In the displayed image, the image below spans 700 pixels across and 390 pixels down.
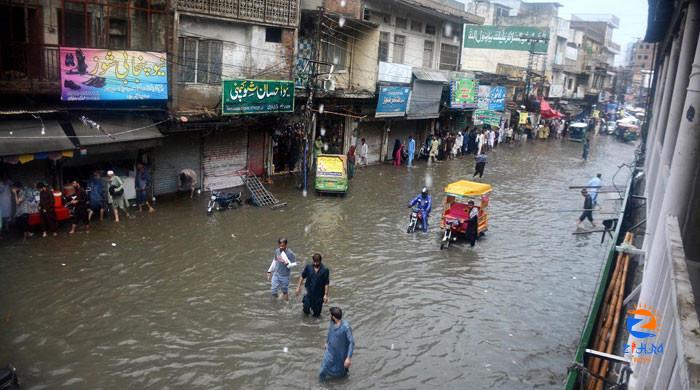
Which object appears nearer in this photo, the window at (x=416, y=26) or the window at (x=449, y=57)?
the window at (x=416, y=26)

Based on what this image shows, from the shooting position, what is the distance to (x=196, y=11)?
1814 centimetres

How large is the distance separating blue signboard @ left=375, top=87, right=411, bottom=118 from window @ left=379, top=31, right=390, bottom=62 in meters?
2.20

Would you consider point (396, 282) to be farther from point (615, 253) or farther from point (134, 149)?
point (134, 149)

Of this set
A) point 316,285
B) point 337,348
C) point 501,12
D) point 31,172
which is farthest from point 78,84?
point 501,12

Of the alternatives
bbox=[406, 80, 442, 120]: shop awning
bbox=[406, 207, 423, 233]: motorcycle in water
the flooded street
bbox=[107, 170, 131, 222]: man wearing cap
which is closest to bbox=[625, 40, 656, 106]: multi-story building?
bbox=[406, 80, 442, 120]: shop awning

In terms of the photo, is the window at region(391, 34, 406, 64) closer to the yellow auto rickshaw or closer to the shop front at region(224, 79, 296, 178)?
the shop front at region(224, 79, 296, 178)

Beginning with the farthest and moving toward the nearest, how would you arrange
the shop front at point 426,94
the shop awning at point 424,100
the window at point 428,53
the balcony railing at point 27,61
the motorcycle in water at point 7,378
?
the window at point 428,53, the shop awning at point 424,100, the shop front at point 426,94, the balcony railing at point 27,61, the motorcycle in water at point 7,378

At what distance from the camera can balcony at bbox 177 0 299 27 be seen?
59.8 ft

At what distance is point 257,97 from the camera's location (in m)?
19.9

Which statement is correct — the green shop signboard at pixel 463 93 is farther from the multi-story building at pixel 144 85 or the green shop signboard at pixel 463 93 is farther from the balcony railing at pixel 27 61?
the balcony railing at pixel 27 61

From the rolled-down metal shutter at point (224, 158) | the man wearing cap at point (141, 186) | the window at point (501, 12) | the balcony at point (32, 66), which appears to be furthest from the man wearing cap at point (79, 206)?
the window at point (501, 12)

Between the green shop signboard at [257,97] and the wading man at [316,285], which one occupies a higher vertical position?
the green shop signboard at [257,97]

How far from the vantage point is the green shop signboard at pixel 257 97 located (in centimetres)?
1883

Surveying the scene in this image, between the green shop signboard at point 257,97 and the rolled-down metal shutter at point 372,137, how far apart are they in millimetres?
8273
